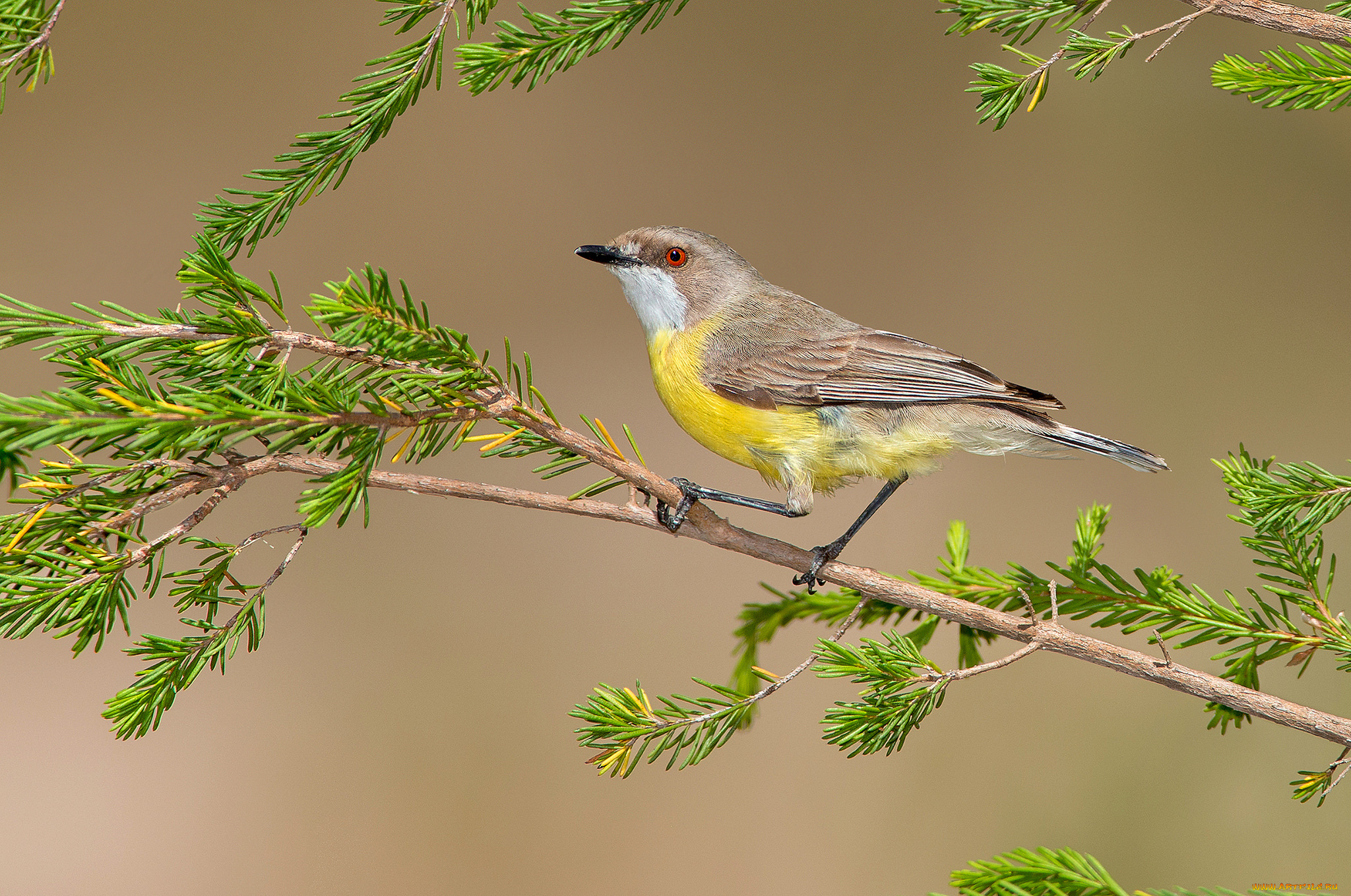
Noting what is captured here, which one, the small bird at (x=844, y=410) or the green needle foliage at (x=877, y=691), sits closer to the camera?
the green needle foliage at (x=877, y=691)

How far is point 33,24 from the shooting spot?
4.53ft

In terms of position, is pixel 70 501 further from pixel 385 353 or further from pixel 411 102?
pixel 411 102

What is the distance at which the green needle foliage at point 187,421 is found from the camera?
3.83ft

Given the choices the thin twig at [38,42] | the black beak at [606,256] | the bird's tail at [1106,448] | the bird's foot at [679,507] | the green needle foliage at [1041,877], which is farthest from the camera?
the black beak at [606,256]

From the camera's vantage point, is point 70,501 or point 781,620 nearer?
point 70,501

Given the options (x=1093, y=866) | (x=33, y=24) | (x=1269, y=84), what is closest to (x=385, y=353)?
(x=33, y=24)

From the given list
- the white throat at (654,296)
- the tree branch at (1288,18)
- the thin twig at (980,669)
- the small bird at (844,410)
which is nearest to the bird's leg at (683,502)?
the small bird at (844,410)

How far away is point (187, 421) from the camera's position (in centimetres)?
112

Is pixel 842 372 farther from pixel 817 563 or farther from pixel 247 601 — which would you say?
pixel 247 601

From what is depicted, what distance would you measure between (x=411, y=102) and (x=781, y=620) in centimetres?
133

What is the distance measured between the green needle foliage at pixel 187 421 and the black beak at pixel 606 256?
1.23 m

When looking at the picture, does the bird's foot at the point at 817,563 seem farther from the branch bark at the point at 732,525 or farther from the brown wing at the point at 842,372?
the brown wing at the point at 842,372

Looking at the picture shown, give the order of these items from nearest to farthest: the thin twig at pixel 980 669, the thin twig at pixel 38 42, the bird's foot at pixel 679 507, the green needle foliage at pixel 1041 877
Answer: the green needle foliage at pixel 1041 877
the thin twig at pixel 38 42
the thin twig at pixel 980 669
the bird's foot at pixel 679 507

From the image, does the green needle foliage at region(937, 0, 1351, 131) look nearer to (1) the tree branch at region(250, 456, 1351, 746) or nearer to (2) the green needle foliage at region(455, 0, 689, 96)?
(2) the green needle foliage at region(455, 0, 689, 96)
